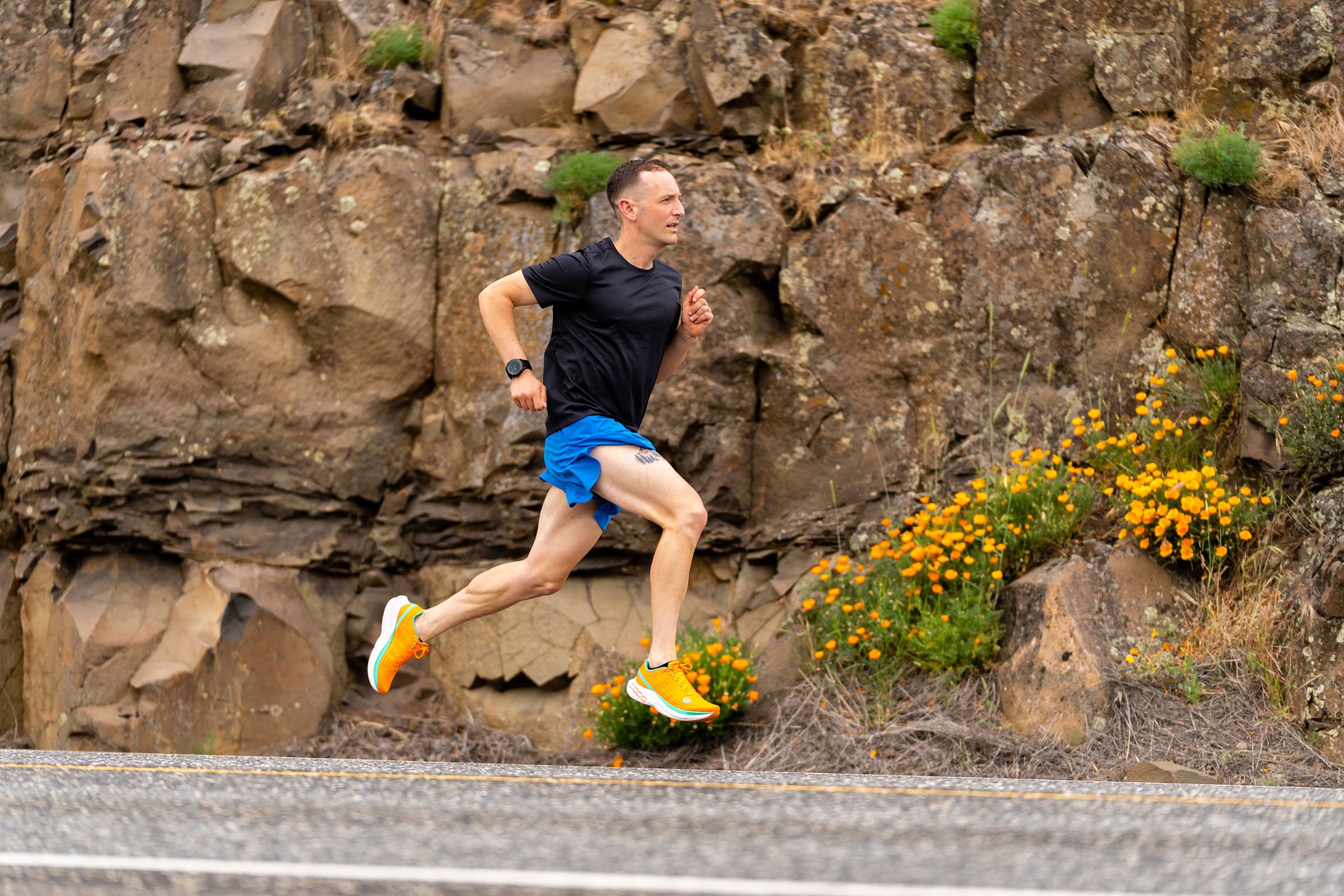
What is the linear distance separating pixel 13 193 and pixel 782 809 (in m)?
7.87

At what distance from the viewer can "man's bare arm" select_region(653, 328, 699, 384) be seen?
17.5 ft

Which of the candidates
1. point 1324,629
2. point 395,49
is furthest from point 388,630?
point 395,49

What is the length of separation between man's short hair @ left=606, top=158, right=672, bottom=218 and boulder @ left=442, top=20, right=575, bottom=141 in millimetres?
3551

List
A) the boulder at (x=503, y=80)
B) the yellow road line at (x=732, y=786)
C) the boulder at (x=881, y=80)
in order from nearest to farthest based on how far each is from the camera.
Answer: the yellow road line at (x=732, y=786), the boulder at (x=881, y=80), the boulder at (x=503, y=80)

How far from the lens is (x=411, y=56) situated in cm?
880

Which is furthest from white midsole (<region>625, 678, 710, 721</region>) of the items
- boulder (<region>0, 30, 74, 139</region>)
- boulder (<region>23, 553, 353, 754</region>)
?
boulder (<region>0, 30, 74, 139</region>)

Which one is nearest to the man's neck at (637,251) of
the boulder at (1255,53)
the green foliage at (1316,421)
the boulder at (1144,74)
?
the green foliage at (1316,421)

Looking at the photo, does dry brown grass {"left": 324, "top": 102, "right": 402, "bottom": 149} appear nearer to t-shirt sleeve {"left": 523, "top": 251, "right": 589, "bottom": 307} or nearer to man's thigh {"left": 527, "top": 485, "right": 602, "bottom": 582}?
t-shirt sleeve {"left": 523, "top": 251, "right": 589, "bottom": 307}

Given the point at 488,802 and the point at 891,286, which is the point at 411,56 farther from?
the point at 488,802

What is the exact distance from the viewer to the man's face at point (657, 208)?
5172mm

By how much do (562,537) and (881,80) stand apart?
14.8ft

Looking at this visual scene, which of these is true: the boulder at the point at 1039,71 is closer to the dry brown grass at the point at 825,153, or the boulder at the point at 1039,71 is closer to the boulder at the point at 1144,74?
the boulder at the point at 1144,74

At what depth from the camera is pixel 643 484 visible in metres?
4.89

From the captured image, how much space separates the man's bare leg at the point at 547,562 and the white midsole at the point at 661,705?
0.58 metres
